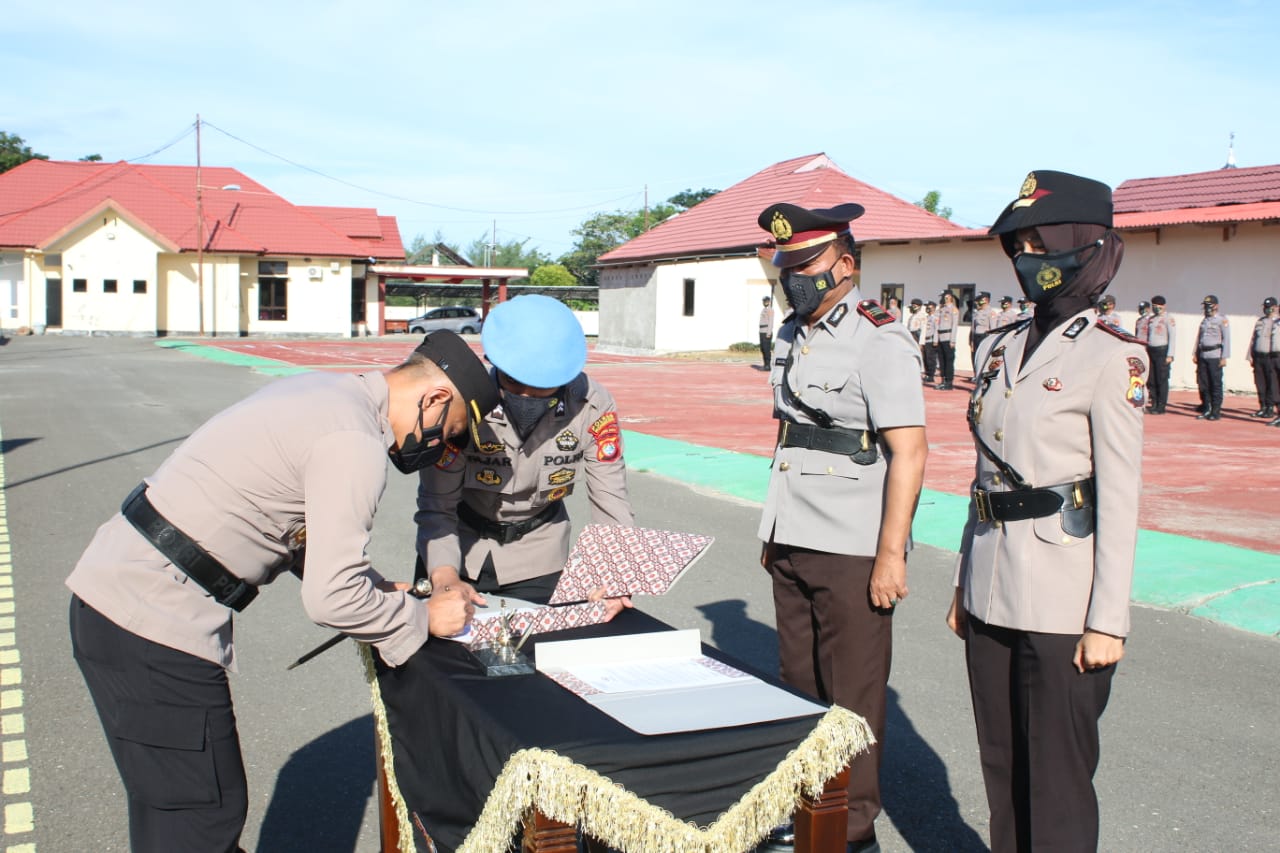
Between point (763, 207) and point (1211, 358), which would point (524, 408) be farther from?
point (763, 207)

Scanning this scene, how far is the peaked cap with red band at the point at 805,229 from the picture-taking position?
3.31 metres

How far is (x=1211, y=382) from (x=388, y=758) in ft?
59.3

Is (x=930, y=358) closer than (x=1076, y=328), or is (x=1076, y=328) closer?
(x=1076, y=328)

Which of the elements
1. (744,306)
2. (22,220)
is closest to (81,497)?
(744,306)

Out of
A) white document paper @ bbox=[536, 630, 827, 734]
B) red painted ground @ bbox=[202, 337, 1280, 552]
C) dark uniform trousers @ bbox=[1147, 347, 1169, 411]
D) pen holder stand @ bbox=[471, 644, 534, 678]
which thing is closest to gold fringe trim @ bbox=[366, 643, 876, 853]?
white document paper @ bbox=[536, 630, 827, 734]

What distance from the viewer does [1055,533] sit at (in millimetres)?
2688

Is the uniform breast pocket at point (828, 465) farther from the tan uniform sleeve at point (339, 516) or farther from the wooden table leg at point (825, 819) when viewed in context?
the tan uniform sleeve at point (339, 516)

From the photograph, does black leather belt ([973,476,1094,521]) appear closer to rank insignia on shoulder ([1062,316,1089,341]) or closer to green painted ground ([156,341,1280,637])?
rank insignia on shoulder ([1062,316,1089,341])

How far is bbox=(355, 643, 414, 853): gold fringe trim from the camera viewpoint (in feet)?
8.98

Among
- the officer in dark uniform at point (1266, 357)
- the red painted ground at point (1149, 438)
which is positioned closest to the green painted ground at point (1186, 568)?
the red painted ground at point (1149, 438)

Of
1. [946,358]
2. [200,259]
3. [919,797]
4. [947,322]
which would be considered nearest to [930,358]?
[946,358]

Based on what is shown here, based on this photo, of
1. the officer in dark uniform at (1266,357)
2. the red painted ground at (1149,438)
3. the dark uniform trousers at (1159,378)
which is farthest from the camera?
the dark uniform trousers at (1159,378)

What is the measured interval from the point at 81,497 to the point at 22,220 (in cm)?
3786

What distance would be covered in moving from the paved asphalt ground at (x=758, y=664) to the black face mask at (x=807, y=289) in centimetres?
181
